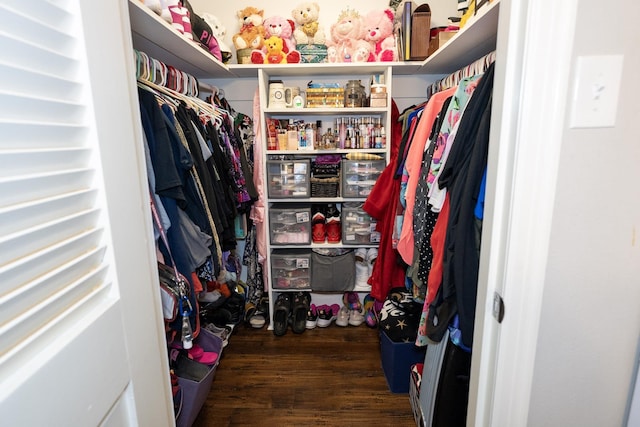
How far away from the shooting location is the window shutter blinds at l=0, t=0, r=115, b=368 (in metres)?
0.40

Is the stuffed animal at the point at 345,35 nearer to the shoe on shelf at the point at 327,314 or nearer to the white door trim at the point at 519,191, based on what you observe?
the white door trim at the point at 519,191

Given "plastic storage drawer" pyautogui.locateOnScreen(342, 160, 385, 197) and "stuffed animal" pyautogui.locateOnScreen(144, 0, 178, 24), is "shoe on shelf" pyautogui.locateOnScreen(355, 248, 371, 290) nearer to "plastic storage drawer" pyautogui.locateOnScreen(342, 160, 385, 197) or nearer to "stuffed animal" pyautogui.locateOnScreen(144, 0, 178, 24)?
"plastic storage drawer" pyautogui.locateOnScreen(342, 160, 385, 197)

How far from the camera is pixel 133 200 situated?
2.14 ft

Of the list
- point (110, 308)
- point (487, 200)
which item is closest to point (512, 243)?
point (487, 200)

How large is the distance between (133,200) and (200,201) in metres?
0.71

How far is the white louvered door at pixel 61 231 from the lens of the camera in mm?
401

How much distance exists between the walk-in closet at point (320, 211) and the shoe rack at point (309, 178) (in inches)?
0.6

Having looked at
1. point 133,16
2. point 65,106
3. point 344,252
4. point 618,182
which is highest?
point 133,16

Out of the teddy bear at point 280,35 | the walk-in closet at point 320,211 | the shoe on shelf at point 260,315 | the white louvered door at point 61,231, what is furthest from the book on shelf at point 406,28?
the shoe on shelf at point 260,315

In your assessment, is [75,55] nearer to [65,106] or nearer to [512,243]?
[65,106]

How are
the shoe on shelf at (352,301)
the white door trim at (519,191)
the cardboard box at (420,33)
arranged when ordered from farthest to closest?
the shoe on shelf at (352,301) → the cardboard box at (420,33) → the white door trim at (519,191)

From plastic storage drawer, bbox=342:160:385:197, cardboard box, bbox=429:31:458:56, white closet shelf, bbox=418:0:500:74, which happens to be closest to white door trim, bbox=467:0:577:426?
white closet shelf, bbox=418:0:500:74

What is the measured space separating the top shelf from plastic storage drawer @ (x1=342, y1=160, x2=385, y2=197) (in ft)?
1.92

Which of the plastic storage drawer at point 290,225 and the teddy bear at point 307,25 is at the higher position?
the teddy bear at point 307,25
